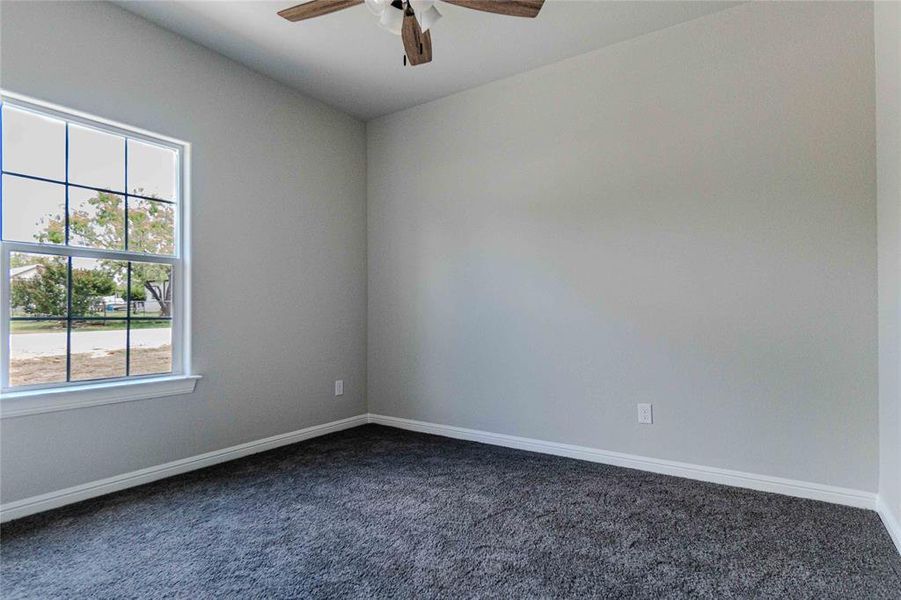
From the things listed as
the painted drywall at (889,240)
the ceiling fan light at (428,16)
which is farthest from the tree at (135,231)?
the painted drywall at (889,240)

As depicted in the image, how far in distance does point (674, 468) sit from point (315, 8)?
3.06 metres

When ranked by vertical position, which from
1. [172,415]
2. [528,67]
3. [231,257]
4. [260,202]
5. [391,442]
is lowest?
[391,442]

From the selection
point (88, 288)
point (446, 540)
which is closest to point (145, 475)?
point (88, 288)

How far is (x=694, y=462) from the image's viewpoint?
2.74 metres

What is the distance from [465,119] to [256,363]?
7.84 feet

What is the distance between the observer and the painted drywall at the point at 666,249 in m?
2.39

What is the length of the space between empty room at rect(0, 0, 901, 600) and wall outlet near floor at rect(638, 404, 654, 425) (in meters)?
0.05

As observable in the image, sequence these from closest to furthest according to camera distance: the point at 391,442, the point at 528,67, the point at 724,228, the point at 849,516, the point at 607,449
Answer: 1. the point at 849,516
2. the point at 724,228
3. the point at 607,449
4. the point at 528,67
5. the point at 391,442

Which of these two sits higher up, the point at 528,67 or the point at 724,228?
the point at 528,67

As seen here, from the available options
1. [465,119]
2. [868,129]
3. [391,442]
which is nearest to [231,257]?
[391,442]

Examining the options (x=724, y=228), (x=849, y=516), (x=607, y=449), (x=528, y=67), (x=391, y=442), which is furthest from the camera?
(x=391, y=442)

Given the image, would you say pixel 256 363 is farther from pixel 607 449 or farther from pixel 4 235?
pixel 607 449

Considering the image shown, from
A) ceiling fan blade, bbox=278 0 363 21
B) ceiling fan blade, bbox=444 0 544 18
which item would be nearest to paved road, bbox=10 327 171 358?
ceiling fan blade, bbox=278 0 363 21

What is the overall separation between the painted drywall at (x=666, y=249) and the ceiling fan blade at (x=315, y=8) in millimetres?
1691
